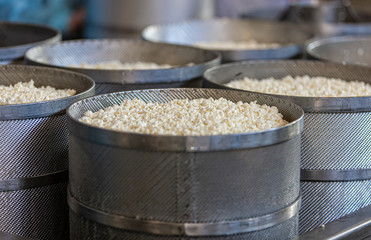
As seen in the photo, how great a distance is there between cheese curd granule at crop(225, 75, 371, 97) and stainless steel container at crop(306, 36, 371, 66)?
672 mm

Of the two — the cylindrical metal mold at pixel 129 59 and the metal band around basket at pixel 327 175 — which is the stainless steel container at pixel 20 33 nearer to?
the cylindrical metal mold at pixel 129 59

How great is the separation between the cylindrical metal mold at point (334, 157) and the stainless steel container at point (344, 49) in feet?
4.40

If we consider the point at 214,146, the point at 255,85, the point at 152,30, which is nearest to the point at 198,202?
the point at 214,146

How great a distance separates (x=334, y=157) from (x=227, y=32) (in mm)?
2224

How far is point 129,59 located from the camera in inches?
123

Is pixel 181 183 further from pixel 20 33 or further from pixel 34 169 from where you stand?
pixel 20 33

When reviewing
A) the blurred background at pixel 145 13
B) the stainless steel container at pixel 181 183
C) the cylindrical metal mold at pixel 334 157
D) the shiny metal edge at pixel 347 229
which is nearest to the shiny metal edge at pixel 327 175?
the cylindrical metal mold at pixel 334 157

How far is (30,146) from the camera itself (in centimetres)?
186

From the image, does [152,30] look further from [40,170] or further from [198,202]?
[198,202]

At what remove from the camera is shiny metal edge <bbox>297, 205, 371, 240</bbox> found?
1764 millimetres

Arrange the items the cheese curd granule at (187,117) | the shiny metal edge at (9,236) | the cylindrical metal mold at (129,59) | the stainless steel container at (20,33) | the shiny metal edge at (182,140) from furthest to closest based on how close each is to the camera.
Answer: the stainless steel container at (20,33)
the cylindrical metal mold at (129,59)
the shiny metal edge at (9,236)
the cheese curd granule at (187,117)
the shiny metal edge at (182,140)

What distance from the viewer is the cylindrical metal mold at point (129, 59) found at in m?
2.34

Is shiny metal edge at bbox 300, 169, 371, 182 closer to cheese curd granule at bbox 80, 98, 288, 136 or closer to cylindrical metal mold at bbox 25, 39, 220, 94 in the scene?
cheese curd granule at bbox 80, 98, 288, 136

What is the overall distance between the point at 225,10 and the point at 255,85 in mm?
3504
